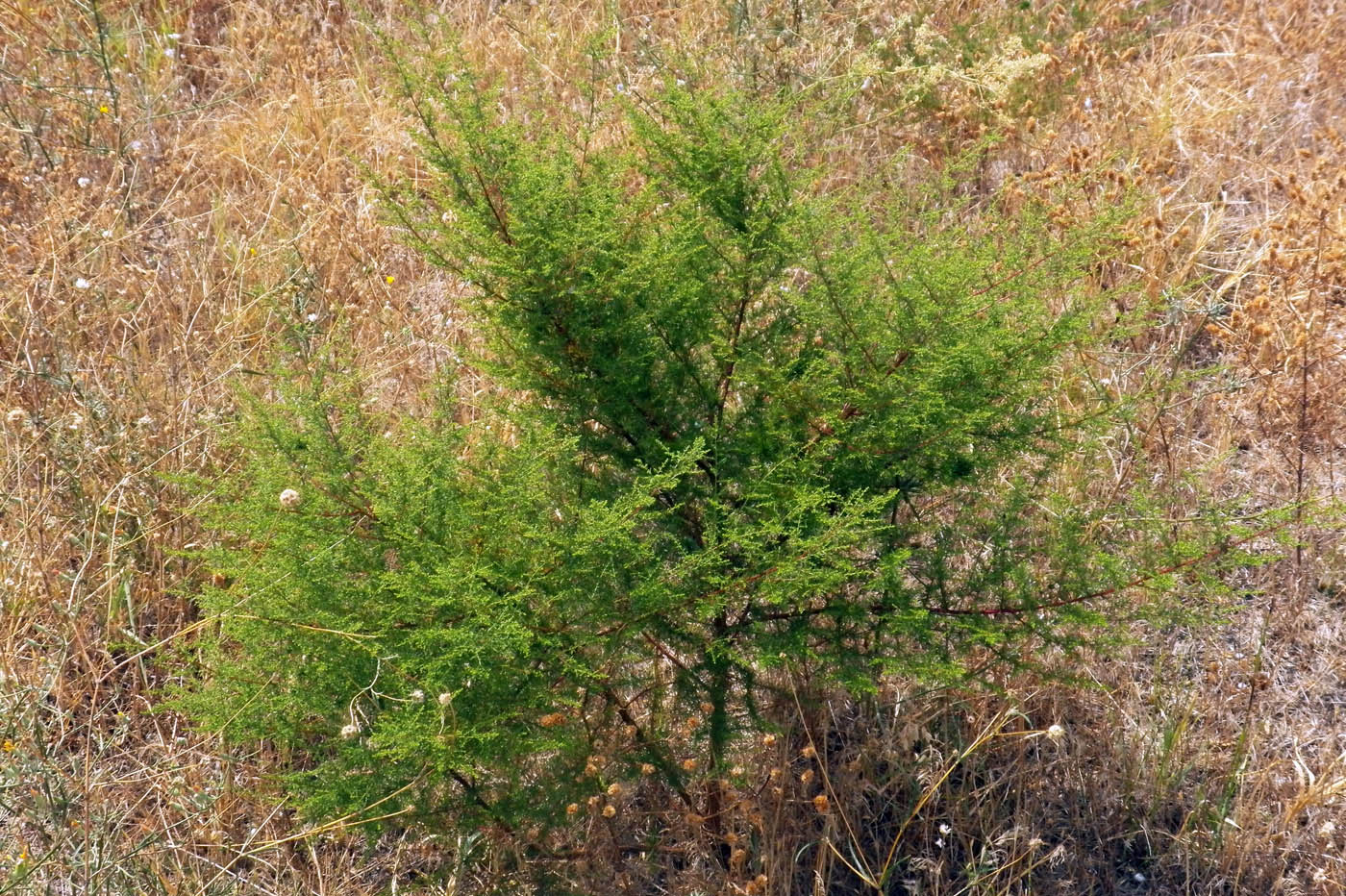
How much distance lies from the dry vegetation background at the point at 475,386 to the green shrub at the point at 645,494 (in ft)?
1.00

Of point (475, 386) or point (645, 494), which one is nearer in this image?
point (645, 494)

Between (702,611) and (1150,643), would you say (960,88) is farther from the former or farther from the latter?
(702,611)

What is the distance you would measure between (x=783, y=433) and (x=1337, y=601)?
2.00 metres

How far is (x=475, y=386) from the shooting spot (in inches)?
155

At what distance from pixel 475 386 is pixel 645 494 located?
1.83m

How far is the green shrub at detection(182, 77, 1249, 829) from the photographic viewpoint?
2.28 metres

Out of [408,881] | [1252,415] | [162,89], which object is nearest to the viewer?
[408,881]

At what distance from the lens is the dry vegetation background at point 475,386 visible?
2.92m

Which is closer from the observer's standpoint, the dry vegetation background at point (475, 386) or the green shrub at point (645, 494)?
the green shrub at point (645, 494)

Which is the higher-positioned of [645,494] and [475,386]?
[645,494]

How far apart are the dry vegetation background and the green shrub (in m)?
0.30

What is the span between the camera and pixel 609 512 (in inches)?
85.7

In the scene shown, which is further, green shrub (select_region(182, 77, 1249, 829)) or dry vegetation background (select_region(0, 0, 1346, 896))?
dry vegetation background (select_region(0, 0, 1346, 896))

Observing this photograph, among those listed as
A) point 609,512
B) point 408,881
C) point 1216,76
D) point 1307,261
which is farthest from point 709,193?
point 1216,76
